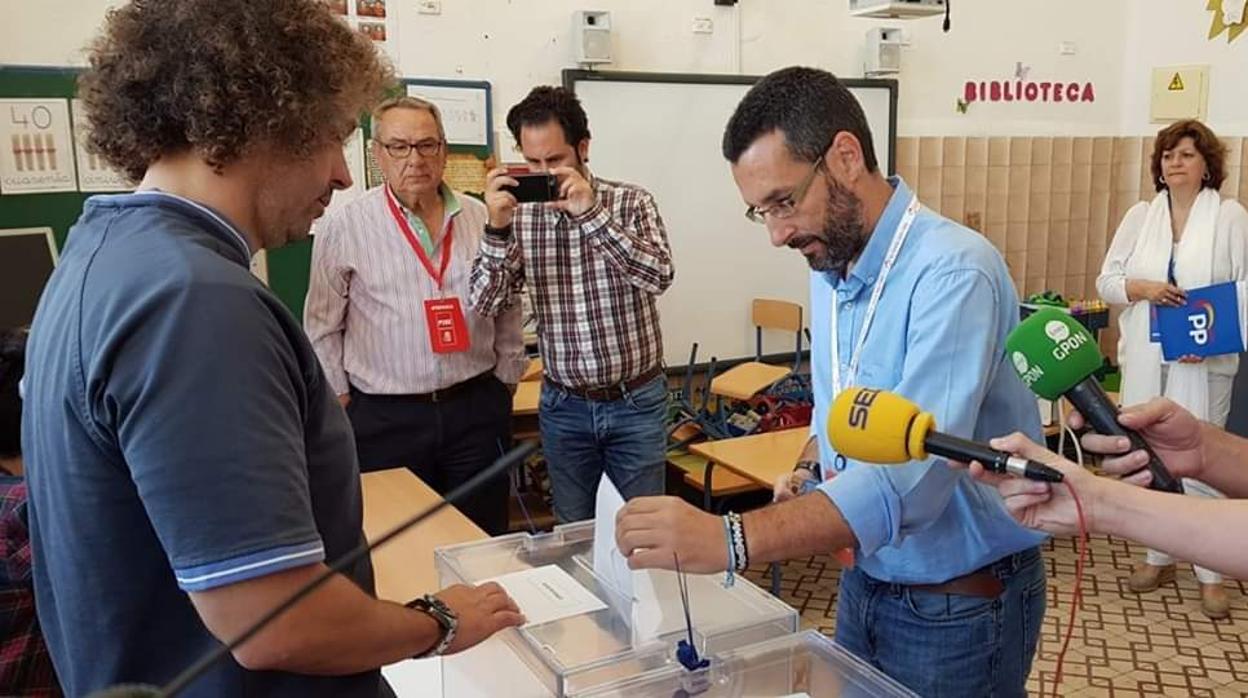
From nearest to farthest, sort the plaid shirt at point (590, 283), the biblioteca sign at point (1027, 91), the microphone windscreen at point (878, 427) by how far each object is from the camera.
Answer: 1. the microphone windscreen at point (878, 427)
2. the plaid shirt at point (590, 283)
3. the biblioteca sign at point (1027, 91)

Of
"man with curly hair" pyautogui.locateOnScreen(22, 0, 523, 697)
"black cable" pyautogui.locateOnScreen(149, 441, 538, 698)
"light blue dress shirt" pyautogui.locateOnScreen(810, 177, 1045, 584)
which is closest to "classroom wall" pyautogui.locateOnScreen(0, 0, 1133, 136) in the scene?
"light blue dress shirt" pyautogui.locateOnScreen(810, 177, 1045, 584)

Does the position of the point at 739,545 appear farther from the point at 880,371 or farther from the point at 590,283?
the point at 590,283

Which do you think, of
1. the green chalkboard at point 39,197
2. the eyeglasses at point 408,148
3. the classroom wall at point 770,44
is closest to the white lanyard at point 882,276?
the eyeglasses at point 408,148

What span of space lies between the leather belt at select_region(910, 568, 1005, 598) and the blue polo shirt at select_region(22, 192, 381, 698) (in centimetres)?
96

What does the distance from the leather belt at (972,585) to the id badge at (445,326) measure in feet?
5.06

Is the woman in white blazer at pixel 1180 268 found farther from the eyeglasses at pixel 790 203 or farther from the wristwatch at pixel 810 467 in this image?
the eyeglasses at pixel 790 203

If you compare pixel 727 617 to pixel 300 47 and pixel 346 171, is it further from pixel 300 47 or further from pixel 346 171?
pixel 300 47

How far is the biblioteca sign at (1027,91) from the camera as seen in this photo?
5.34m

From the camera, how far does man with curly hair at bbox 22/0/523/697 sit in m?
0.83

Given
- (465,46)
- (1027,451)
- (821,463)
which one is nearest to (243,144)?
(1027,451)

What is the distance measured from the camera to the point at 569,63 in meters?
4.41

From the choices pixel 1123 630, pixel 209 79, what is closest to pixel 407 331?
pixel 209 79

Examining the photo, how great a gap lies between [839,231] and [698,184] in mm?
3224

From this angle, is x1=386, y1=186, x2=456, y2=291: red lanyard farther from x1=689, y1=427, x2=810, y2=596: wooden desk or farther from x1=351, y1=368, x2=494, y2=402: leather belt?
x1=689, y1=427, x2=810, y2=596: wooden desk
